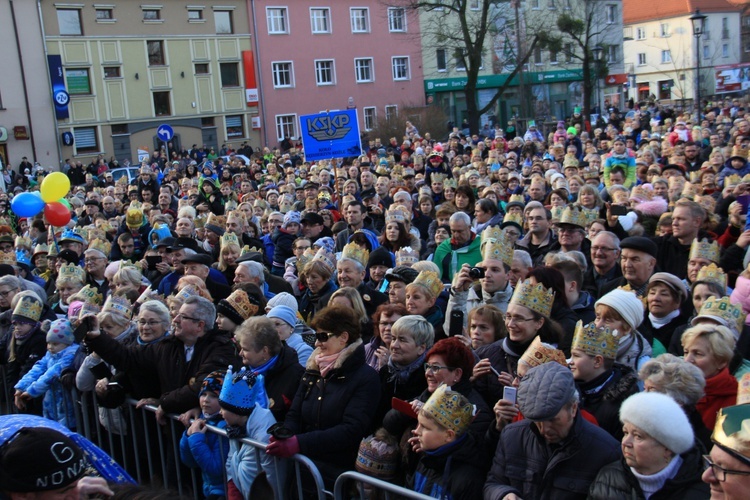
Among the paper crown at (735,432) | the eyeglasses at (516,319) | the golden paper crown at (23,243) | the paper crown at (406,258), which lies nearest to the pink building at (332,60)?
the golden paper crown at (23,243)

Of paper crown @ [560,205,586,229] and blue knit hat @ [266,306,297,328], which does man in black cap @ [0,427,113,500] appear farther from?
paper crown @ [560,205,586,229]

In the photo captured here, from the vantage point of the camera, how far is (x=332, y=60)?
1854 inches

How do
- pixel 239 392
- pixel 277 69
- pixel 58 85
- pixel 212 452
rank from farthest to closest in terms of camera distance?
pixel 277 69 < pixel 58 85 < pixel 212 452 < pixel 239 392

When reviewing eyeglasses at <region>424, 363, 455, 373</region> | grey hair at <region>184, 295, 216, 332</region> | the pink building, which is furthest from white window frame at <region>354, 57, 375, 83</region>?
eyeglasses at <region>424, 363, 455, 373</region>

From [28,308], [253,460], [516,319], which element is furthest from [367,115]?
[253,460]

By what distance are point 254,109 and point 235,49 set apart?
346cm

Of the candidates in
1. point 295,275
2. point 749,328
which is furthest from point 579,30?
point 749,328

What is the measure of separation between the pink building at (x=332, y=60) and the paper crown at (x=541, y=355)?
41.3 meters

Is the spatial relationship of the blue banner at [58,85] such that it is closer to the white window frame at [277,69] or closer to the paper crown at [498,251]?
the white window frame at [277,69]

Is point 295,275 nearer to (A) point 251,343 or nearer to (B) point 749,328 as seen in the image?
(A) point 251,343

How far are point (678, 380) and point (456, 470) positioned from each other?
1157mm

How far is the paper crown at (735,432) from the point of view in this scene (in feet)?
8.50

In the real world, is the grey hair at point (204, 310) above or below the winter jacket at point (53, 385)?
above

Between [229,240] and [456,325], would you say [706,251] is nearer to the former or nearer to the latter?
[456,325]
